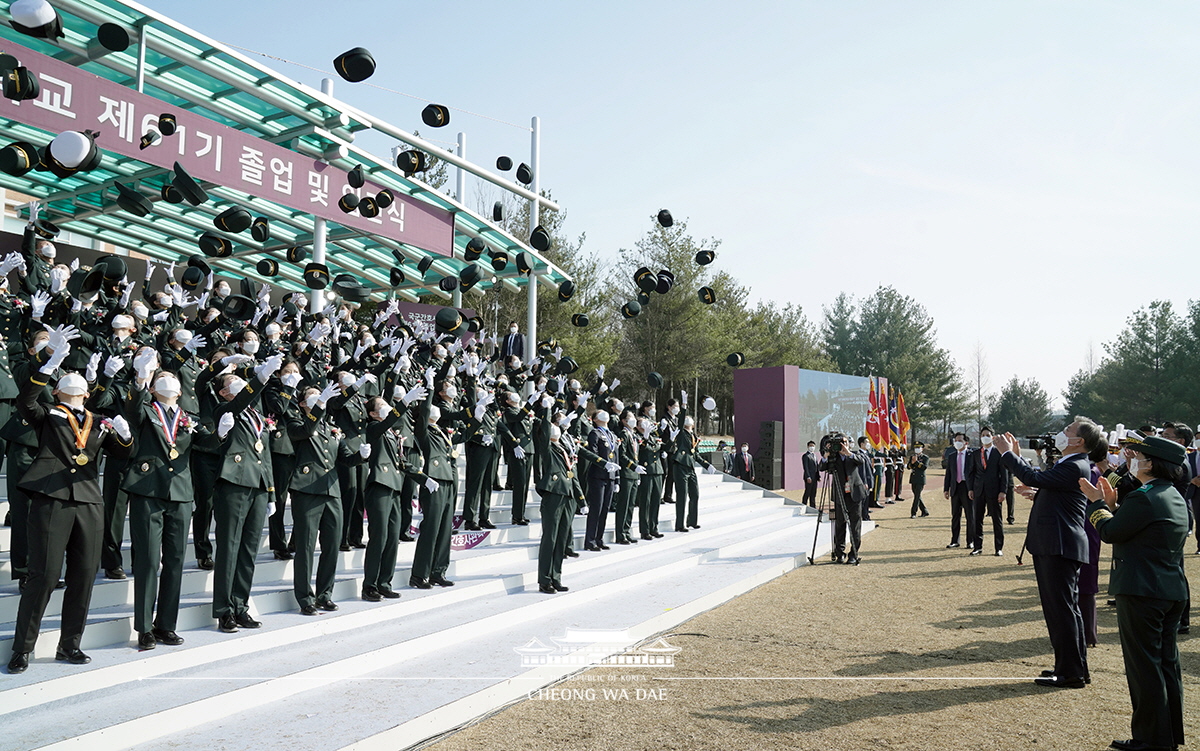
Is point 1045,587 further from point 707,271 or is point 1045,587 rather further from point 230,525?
point 707,271

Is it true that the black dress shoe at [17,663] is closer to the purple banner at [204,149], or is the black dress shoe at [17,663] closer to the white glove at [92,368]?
the white glove at [92,368]

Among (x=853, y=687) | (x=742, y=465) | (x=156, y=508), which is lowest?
(x=853, y=687)

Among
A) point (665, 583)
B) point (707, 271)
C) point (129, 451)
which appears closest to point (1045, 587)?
point (665, 583)

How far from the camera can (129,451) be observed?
562 cm

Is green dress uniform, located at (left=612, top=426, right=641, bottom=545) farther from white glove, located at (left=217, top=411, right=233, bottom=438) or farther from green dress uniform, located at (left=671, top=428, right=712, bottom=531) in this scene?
white glove, located at (left=217, top=411, right=233, bottom=438)

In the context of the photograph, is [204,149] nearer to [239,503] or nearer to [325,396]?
[325,396]

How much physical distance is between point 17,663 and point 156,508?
3.94 ft

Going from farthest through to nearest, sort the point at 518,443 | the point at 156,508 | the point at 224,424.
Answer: the point at 518,443
the point at 224,424
the point at 156,508

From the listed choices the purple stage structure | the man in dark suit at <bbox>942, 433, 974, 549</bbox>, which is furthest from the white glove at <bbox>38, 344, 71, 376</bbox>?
the purple stage structure

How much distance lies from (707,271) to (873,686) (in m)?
31.2

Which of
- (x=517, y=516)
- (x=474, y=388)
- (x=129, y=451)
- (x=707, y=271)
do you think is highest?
(x=707, y=271)

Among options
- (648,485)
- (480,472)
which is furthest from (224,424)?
(648,485)

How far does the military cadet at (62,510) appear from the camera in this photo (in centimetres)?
484

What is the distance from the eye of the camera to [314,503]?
6.62m
